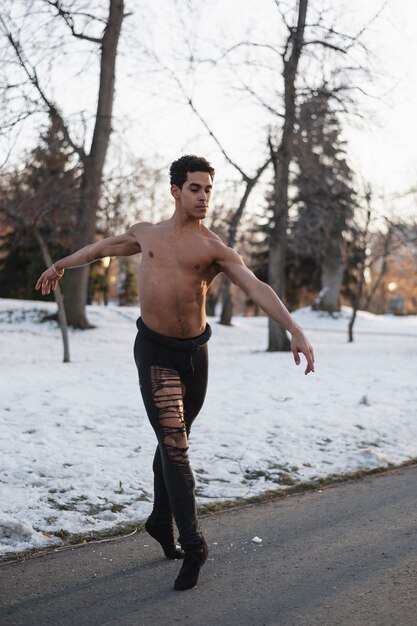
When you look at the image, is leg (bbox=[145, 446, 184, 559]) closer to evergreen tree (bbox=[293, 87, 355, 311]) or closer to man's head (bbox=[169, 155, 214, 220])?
man's head (bbox=[169, 155, 214, 220])

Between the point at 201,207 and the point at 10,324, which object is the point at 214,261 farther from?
the point at 10,324

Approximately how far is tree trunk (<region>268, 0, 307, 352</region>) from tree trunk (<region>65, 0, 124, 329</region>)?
445 cm

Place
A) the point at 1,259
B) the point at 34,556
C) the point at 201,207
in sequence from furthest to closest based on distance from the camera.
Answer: the point at 1,259, the point at 34,556, the point at 201,207

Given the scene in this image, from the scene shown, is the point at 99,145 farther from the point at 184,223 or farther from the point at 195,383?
the point at 195,383

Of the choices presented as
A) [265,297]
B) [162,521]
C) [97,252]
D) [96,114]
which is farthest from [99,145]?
[265,297]

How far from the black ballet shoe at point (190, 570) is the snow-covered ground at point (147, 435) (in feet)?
3.24

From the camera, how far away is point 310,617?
2.97 metres

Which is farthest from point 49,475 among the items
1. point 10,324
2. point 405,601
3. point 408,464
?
Result: point 10,324

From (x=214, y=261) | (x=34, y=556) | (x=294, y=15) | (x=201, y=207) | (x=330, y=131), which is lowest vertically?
(x=34, y=556)

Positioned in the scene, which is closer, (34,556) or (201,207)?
(201,207)

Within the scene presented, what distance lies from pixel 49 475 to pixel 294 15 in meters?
13.0

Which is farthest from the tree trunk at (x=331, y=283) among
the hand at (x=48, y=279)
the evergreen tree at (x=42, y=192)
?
the hand at (x=48, y=279)

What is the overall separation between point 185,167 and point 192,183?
87 mm

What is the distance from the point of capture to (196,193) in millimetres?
3471
